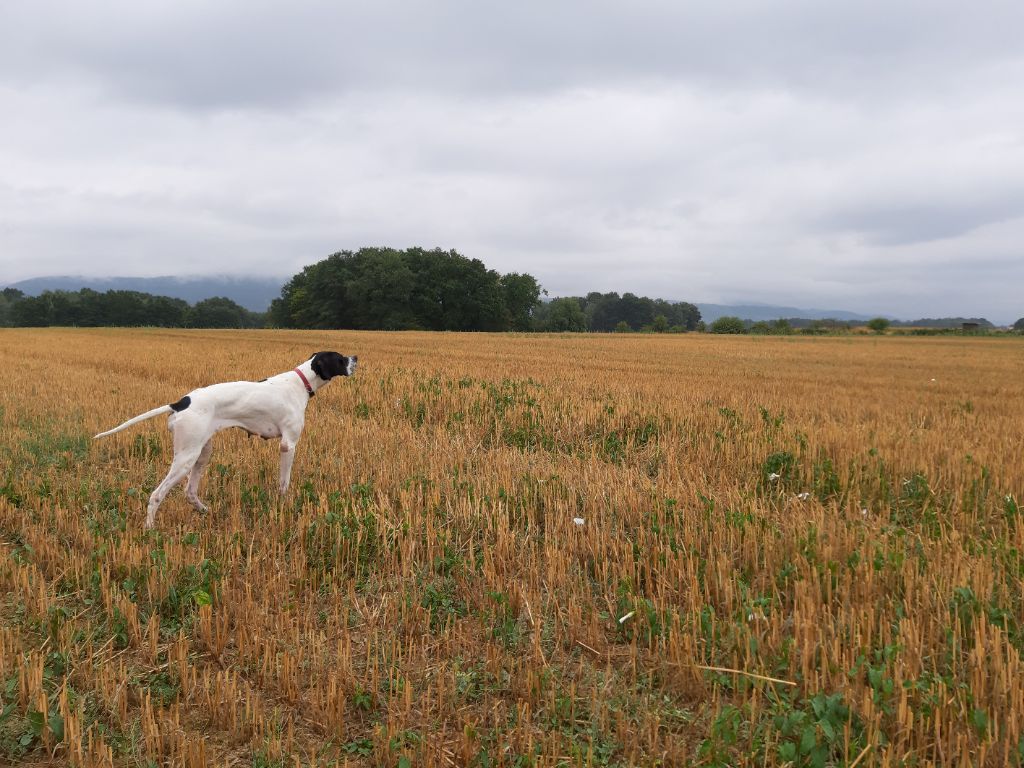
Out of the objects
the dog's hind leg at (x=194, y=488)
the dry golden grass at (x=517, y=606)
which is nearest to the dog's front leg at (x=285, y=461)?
the dry golden grass at (x=517, y=606)

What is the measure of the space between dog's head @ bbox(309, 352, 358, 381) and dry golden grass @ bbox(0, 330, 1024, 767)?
1.13 m

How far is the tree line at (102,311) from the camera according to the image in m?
107

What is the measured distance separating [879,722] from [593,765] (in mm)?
1266

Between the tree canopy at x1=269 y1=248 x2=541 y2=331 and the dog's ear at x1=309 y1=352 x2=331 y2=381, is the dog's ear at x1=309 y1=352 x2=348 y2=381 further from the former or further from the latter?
the tree canopy at x1=269 y1=248 x2=541 y2=331

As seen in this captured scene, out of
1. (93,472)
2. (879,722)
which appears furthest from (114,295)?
(879,722)

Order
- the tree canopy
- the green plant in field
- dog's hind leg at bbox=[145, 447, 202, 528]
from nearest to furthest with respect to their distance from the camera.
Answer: the green plant in field
dog's hind leg at bbox=[145, 447, 202, 528]
the tree canopy

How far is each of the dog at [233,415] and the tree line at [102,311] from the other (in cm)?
12042

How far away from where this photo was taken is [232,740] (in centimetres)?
281

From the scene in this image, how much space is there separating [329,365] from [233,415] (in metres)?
1.17

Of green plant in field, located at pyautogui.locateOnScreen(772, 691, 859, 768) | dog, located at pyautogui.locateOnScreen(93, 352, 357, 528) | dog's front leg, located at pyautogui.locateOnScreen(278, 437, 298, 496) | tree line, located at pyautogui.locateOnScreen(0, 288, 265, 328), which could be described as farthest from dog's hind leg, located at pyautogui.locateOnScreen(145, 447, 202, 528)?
tree line, located at pyautogui.locateOnScreen(0, 288, 265, 328)

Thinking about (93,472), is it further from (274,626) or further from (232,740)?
(232,740)

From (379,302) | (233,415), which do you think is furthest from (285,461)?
(379,302)

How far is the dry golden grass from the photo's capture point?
2.75 meters

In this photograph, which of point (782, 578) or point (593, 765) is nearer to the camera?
point (593, 765)
